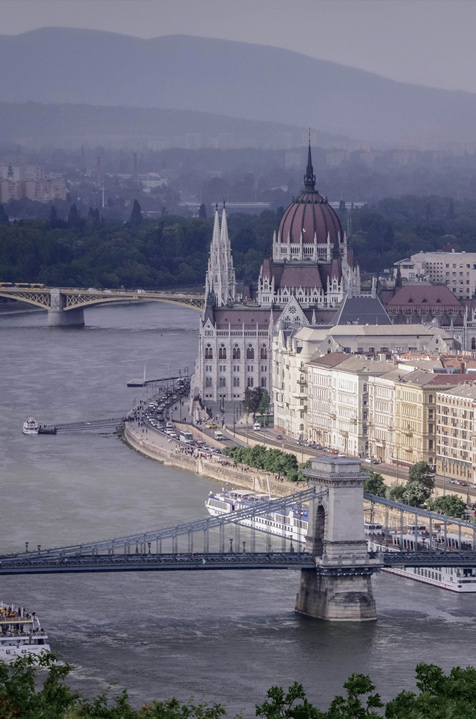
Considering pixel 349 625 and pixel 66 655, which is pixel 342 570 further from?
pixel 66 655

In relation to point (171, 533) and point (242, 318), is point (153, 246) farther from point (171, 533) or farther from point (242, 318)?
point (171, 533)

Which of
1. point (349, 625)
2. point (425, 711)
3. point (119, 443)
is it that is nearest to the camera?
point (425, 711)

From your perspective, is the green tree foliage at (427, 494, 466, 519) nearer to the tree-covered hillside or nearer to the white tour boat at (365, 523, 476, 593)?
the white tour boat at (365, 523, 476, 593)

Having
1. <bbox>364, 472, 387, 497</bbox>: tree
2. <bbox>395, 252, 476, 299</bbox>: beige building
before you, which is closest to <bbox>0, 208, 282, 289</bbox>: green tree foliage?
<bbox>395, 252, 476, 299</bbox>: beige building

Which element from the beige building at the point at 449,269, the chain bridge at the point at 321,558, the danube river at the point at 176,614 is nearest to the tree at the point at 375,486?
the danube river at the point at 176,614

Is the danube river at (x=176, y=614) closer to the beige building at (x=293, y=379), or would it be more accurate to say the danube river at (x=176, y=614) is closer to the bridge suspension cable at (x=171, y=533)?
the bridge suspension cable at (x=171, y=533)

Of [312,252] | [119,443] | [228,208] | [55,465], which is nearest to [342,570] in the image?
[55,465]

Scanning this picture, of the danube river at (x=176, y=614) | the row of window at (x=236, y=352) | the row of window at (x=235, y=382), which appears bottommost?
the row of window at (x=235, y=382)
